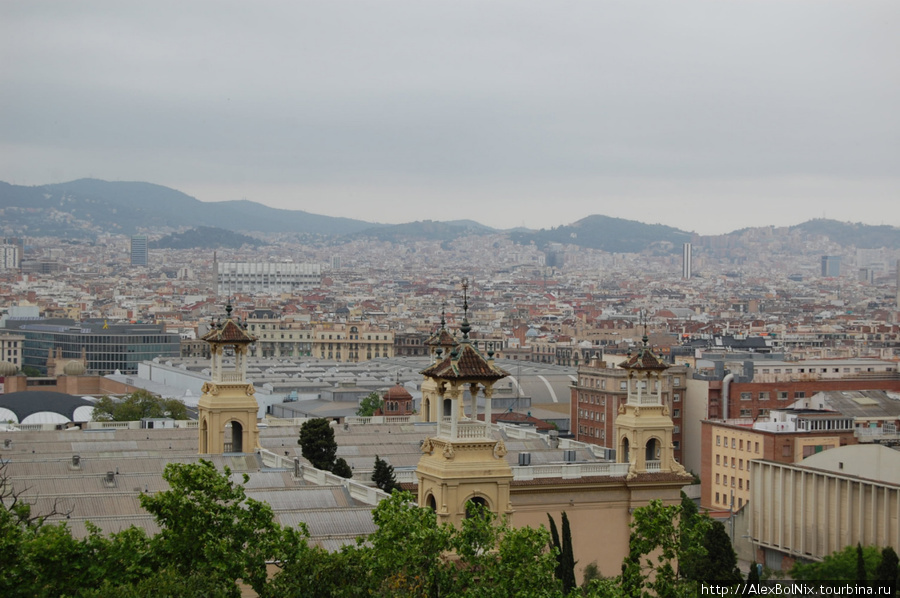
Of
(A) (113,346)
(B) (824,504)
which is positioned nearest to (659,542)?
(B) (824,504)

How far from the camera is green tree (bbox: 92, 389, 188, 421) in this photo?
72500 millimetres

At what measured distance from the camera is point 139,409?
7331cm

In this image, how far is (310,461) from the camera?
40312mm

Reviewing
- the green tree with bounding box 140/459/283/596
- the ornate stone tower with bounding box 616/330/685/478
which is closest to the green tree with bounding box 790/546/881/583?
the ornate stone tower with bounding box 616/330/685/478

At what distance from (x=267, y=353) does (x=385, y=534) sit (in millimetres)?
143004

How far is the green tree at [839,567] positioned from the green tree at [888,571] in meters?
2.86

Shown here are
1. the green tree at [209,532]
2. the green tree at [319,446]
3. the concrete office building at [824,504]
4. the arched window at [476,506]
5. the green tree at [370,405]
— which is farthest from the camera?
the green tree at [370,405]

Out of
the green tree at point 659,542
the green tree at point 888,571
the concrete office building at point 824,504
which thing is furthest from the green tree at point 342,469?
the concrete office building at point 824,504

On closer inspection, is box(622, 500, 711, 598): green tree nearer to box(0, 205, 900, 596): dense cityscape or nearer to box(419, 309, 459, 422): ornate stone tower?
box(0, 205, 900, 596): dense cityscape

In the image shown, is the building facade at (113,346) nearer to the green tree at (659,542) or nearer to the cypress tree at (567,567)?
the cypress tree at (567,567)

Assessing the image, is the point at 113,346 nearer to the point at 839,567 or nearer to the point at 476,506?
the point at 839,567

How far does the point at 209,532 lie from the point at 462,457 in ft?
14.9

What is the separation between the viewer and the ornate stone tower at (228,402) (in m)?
39.4

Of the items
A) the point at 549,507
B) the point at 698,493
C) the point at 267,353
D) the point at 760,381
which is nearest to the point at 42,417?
the point at 698,493
